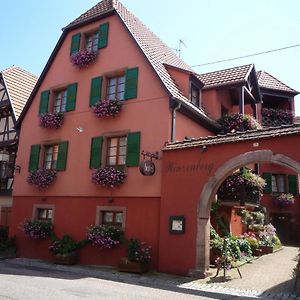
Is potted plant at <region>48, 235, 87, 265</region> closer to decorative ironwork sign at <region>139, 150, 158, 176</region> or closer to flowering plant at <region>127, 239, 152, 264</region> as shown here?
flowering plant at <region>127, 239, 152, 264</region>

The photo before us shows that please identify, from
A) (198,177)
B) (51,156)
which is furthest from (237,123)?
(51,156)

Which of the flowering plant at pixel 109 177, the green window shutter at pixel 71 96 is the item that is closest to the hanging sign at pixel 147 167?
the flowering plant at pixel 109 177

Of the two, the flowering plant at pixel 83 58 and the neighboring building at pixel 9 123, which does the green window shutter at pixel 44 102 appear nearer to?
the flowering plant at pixel 83 58

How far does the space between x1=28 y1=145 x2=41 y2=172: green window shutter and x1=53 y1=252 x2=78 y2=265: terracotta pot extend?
453cm

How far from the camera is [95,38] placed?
17.2 meters

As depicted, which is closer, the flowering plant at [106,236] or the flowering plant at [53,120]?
the flowering plant at [106,236]

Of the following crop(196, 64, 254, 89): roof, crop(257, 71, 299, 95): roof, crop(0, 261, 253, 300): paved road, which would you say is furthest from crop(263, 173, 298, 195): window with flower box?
crop(0, 261, 253, 300): paved road

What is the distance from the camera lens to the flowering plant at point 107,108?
14812 millimetres

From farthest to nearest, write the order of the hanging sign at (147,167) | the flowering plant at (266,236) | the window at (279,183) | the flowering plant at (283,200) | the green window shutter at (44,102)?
the window at (279,183), the flowering plant at (283,200), the green window shutter at (44,102), the flowering plant at (266,236), the hanging sign at (147,167)

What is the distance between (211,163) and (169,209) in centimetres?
207

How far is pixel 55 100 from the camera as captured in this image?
1792 centimetres

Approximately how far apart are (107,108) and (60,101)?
375cm

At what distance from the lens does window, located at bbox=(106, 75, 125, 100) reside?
604 inches

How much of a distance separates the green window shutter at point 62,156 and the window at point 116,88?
2.82 meters
